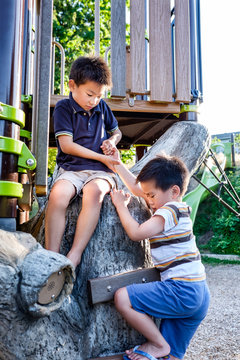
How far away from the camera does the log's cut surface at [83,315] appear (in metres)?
1.50

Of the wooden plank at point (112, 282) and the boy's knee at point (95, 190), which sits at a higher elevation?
the boy's knee at point (95, 190)

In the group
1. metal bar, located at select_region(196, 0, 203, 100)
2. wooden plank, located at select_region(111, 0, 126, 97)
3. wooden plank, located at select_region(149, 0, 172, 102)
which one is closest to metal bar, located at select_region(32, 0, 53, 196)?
wooden plank, located at select_region(111, 0, 126, 97)

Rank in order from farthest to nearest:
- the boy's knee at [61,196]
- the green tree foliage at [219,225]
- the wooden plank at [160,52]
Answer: the green tree foliage at [219,225]
the wooden plank at [160,52]
the boy's knee at [61,196]

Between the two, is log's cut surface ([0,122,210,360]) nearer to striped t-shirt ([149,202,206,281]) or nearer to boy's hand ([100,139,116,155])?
striped t-shirt ([149,202,206,281])

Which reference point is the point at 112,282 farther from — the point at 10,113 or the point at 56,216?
the point at 10,113

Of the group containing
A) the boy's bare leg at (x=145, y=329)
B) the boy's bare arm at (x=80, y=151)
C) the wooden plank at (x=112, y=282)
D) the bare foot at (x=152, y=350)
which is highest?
the boy's bare arm at (x=80, y=151)

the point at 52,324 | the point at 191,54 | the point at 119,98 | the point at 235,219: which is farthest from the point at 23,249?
the point at 235,219

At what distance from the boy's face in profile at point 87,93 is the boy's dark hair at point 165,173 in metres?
0.62

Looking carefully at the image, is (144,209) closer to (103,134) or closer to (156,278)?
(156,278)

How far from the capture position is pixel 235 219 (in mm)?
9625

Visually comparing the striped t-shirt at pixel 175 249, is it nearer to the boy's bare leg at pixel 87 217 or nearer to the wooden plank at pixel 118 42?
the boy's bare leg at pixel 87 217

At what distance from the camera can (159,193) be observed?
7.06 feet

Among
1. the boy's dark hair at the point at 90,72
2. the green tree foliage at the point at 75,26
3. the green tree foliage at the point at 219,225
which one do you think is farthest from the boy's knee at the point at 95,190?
the green tree foliage at the point at 75,26

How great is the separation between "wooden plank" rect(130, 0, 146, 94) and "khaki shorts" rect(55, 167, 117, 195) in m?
1.20
